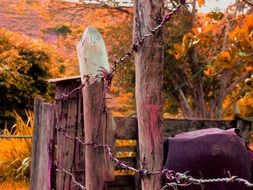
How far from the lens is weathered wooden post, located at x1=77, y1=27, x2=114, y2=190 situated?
3053 mm

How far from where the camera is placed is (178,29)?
16.8 meters

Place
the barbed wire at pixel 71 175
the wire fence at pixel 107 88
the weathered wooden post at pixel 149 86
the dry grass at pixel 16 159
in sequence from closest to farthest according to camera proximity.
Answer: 1. the wire fence at pixel 107 88
2. the weathered wooden post at pixel 149 86
3. the barbed wire at pixel 71 175
4. the dry grass at pixel 16 159

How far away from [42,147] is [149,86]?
50.6 inches

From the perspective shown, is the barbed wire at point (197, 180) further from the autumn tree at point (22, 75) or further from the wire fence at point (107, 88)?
the autumn tree at point (22, 75)

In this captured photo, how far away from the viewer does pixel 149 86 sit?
2887mm

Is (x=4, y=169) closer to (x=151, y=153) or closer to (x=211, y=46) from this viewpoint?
(x=151, y=153)

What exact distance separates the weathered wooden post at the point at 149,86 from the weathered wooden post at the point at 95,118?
227mm

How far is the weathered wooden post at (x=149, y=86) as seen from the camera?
284 centimetres

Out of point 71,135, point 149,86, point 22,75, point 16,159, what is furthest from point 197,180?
point 22,75

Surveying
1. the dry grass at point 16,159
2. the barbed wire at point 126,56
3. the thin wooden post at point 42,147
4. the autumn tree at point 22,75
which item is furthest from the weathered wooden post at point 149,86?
the autumn tree at point 22,75

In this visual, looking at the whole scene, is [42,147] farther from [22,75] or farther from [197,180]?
[22,75]

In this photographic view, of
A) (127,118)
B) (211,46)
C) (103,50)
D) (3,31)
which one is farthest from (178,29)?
(103,50)

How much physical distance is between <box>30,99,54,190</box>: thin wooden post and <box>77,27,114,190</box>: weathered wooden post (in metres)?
0.56

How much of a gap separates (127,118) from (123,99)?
68.1ft
